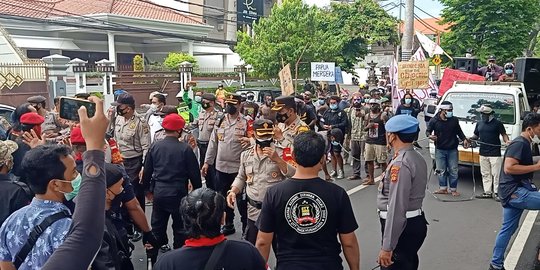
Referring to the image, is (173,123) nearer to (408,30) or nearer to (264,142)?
(264,142)

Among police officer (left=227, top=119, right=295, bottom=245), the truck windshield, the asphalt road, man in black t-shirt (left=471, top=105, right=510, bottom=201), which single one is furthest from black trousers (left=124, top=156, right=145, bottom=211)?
the truck windshield

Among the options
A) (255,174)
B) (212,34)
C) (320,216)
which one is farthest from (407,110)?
(212,34)

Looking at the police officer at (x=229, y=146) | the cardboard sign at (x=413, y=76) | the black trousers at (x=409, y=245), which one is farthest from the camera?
the cardboard sign at (x=413, y=76)

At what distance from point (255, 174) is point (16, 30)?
23.6 m

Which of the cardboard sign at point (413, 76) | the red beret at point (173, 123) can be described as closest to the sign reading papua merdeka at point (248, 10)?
the cardboard sign at point (413, 76)

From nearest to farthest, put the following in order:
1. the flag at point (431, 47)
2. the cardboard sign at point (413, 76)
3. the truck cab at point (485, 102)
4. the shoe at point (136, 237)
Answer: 1. the shoe at point (136, 237)
2. the truck cab at point (485, 102)
3. the cardboard sign at point (413, 76)
4. the flag at point (431, 47)

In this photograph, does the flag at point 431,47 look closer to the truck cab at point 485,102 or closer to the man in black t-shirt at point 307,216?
the truck cab at point 485,102

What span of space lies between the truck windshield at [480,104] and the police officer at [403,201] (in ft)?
21.1

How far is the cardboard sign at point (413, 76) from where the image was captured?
14109 mm

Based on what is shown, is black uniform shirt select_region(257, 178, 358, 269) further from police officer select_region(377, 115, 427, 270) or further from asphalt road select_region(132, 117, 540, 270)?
asphalt road select_region(132, 117, 540, 270)

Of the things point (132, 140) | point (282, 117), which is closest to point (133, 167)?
point (132, 140)

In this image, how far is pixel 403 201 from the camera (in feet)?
12.3

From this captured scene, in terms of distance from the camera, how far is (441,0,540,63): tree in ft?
67.8

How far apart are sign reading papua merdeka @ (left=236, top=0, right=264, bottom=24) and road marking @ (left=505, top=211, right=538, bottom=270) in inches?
1409
